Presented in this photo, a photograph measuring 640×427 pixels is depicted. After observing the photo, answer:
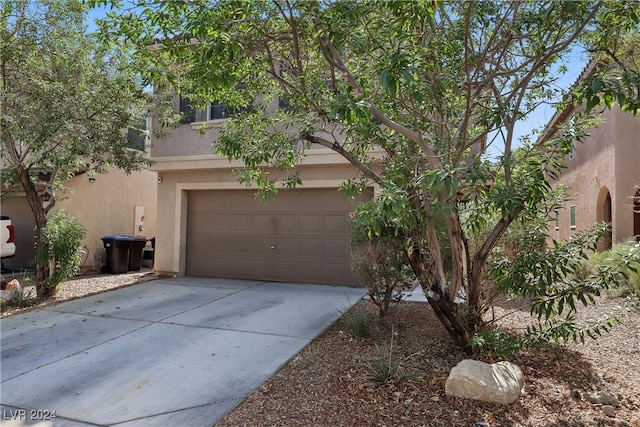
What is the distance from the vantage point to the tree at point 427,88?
3.78 m

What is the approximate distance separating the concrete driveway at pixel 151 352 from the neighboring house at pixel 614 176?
22.6 ft

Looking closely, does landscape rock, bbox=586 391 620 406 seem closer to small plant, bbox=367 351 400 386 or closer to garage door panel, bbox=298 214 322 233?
small plant, bbox=367 351 400 386

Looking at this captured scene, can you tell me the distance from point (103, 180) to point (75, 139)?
225 inches

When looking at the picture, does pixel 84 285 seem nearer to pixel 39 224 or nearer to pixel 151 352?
pixel 39 224

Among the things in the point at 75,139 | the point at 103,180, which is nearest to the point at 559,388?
the point at 75,139

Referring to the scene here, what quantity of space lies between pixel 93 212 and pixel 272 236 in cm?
634

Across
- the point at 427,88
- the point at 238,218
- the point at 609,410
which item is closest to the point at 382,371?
the point at 609,410

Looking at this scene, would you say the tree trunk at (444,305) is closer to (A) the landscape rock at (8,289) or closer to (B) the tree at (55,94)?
(B) the tree at (55,94)

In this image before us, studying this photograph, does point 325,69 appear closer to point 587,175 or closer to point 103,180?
point 103,180

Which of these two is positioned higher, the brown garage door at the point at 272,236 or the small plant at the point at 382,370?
the brown garage door at the point at 272,236

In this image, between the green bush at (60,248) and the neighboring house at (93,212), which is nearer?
the green bush at (60,248)

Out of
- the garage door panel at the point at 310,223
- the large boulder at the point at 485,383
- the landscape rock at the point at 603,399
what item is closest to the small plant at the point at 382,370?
the large boulder at the point at 485,383

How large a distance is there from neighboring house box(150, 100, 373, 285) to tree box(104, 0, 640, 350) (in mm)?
4484

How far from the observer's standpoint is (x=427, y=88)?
3.96 m
